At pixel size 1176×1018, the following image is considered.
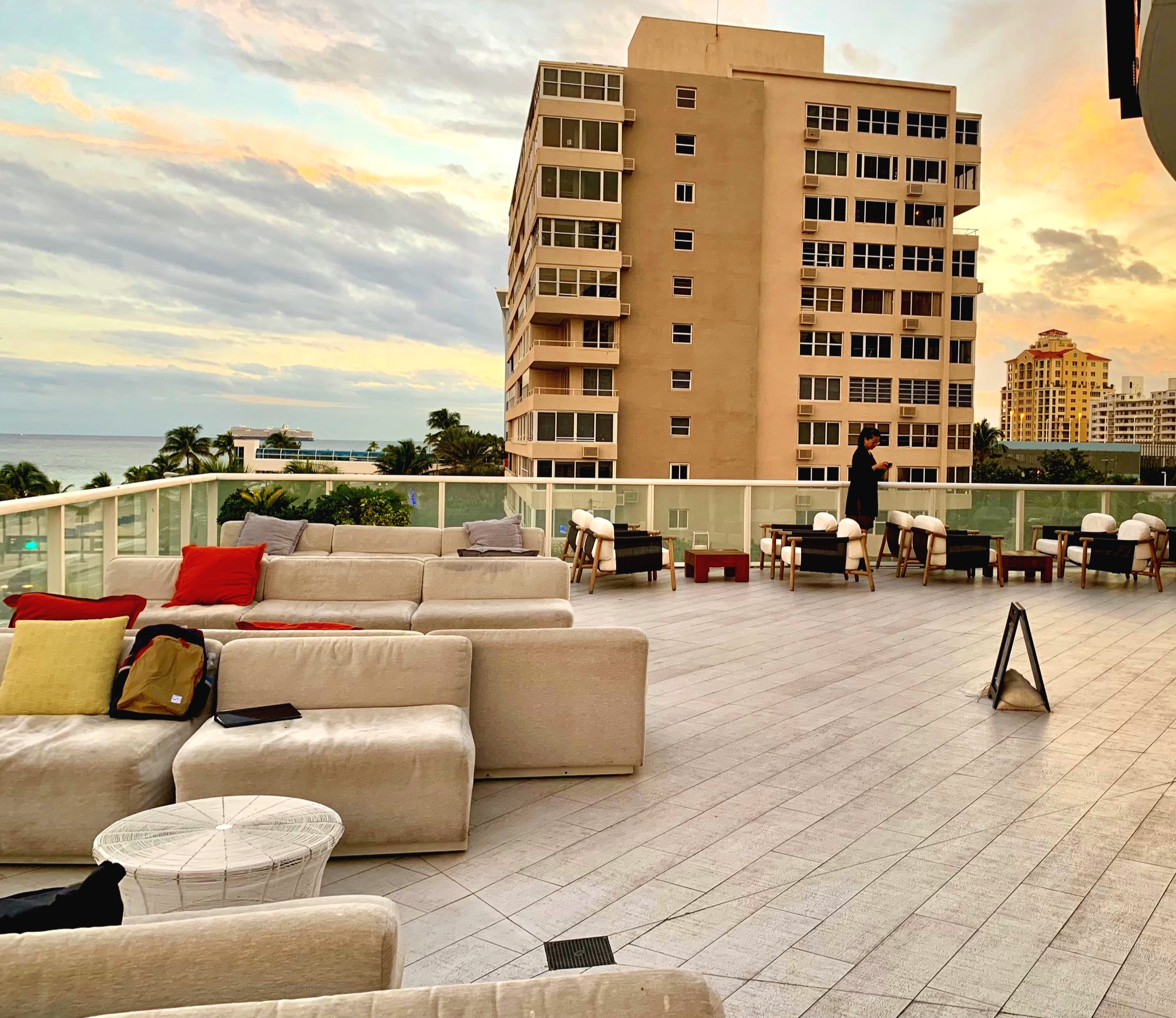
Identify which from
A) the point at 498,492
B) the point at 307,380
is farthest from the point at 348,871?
the point at 307,380

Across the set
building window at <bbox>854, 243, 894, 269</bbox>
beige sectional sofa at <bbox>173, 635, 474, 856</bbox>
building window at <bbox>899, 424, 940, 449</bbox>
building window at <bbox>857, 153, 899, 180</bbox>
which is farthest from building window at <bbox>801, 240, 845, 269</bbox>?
beige sectional sofa at <bbox>173, 635, 474, 856</bbox>

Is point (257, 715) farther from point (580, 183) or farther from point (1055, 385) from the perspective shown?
point (1055, 385)

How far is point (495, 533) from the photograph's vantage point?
7844 mm

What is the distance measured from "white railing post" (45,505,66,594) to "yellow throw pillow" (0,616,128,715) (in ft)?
7.46

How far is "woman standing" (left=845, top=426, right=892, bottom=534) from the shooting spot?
10250mm

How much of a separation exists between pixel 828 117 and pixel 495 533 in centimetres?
3461

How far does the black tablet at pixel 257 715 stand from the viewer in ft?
11.2

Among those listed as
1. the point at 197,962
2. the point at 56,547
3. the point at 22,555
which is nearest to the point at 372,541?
the point at 56,547

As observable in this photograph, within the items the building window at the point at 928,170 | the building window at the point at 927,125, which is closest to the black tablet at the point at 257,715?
the building window at the point at 928,170

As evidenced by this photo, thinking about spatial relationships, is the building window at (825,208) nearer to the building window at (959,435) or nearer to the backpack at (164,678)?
the building window at (959,435)

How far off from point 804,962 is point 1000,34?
27.4 meters

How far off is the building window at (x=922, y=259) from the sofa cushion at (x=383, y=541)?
34.6 meters

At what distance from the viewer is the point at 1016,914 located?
2855mm

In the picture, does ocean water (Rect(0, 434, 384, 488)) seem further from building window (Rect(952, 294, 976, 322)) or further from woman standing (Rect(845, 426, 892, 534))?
woman standing (Rect(845, 426, 892, 534))
